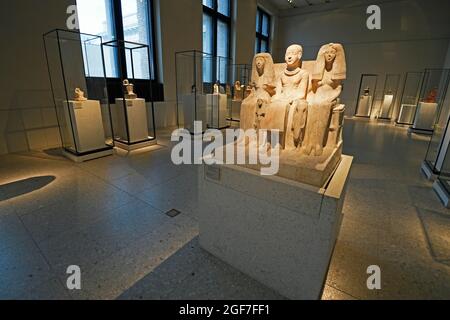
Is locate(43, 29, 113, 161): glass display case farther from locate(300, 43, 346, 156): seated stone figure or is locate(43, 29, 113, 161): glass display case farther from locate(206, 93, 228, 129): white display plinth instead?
locate(300, 43, 346, 156): seated stone figure

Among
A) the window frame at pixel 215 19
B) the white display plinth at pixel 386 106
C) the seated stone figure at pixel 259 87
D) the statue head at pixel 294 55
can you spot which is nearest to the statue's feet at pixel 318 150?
the seated stone figure at pixel 259 87

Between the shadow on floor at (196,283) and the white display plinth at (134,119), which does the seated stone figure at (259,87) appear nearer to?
the shadow on floor at (196,283)

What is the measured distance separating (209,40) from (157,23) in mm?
2869

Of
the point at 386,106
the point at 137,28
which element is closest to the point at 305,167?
the point at 137,28

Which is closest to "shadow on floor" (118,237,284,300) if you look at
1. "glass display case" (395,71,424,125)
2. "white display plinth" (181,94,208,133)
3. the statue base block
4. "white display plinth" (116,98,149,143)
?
the statue base block

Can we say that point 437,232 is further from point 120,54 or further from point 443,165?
point 120,54

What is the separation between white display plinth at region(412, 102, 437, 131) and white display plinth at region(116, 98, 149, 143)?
329 inches

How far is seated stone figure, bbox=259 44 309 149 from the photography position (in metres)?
1.54

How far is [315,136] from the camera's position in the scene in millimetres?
1500

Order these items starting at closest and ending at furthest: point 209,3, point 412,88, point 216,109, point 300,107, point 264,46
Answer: point 300,107 → point 216,109 → point 209,3 → point 412,88 → point 264,46

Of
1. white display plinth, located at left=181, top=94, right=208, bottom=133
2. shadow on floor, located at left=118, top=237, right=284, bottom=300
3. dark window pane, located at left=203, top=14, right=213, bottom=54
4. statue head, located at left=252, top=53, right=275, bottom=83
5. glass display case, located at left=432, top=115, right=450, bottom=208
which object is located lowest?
shadow on floor, located at left=118, top=237, right=284, bottom=300

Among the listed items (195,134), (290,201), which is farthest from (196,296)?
(195,134)

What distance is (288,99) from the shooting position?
1601 millimetres

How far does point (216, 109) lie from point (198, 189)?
512 cm
